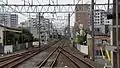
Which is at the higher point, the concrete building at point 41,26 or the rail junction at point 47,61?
the concrete building at point 41,26

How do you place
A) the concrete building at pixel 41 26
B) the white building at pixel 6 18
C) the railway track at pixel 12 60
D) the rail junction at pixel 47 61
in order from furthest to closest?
the concrete building at pixel 41 26
the white building at pixel 6 18
the railway track at pixel 12 60
the rail junction at pixel 47 61

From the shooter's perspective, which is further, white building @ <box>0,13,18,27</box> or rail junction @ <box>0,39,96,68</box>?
white building @ <box>0,13,18,27</box>

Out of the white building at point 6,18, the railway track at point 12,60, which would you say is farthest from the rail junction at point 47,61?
the white building at point 6,18

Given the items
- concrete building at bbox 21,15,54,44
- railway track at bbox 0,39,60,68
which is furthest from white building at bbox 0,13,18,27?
railway track at bbox 0,39,60,68

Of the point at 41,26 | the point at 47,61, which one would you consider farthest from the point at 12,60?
the point at 41,26

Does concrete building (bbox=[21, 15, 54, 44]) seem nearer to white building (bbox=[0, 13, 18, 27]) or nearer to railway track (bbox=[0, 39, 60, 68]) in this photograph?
white building (bbox=[0, 13, 18, 27])

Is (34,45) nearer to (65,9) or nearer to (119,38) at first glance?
(65,9)

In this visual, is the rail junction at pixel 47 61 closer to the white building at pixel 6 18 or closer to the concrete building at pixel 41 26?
the white building at pixel 6 18

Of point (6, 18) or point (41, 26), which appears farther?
point (41, 26)

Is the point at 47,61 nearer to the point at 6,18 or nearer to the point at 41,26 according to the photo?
the point at 6,18

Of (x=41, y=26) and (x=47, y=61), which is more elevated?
(x=41, y=26)

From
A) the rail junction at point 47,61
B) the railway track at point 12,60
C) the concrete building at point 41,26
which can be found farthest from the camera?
the concrete building at point 41,26

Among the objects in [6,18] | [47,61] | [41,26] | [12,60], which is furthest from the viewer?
[41,26]

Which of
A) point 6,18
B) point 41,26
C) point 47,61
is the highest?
point 6,18
